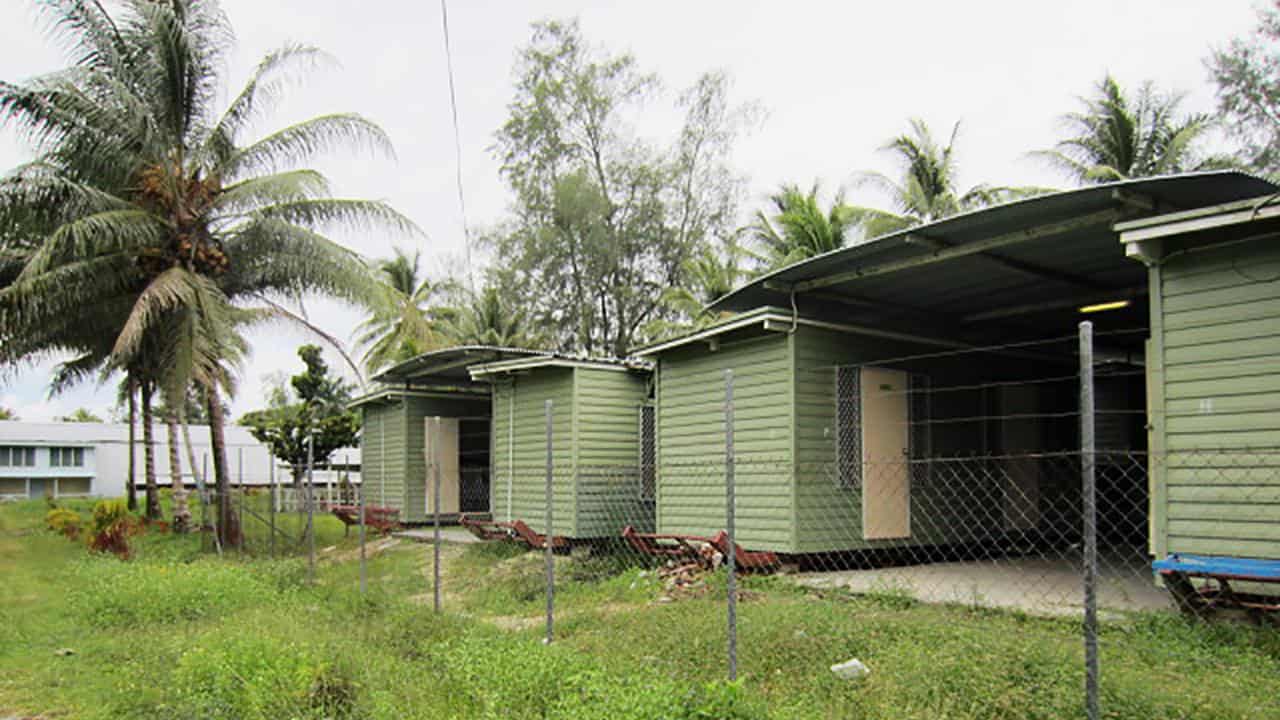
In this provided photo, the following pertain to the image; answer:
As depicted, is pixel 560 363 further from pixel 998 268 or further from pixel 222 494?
pixel 222 494

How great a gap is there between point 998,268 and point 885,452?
2633 millimetres

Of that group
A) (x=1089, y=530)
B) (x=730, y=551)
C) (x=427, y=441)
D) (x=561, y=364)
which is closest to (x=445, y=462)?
(x=427, y=441)

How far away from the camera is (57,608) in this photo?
10094mm

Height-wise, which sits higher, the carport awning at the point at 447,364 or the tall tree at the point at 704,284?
the tall tree at the point at 704,284

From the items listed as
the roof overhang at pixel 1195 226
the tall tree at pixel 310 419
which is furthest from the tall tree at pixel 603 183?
the roof overhang at pixel 1195 226

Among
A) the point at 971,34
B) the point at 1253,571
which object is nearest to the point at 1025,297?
the point at 1253,571

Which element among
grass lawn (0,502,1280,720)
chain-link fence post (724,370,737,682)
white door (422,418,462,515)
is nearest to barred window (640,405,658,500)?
grass lawn (0,502,1280,720)

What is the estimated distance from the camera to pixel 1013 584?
8.80 m

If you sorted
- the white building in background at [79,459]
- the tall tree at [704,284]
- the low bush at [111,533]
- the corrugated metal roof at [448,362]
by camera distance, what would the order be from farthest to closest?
the white building in background at [79,459] < the tall tree at [704,284] < the low bush at [111,533] < the corrugated metal roof at [448,362]

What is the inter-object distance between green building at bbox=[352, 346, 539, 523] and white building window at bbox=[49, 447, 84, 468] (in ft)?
84.9

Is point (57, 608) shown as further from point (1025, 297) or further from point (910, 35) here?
point (910, 35)

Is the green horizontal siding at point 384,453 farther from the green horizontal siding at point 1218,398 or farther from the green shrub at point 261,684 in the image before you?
the green horizontal siding at point 1218,398

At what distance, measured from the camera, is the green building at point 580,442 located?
1323 centimetres

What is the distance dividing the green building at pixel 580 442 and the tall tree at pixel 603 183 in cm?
1406
